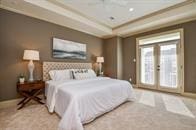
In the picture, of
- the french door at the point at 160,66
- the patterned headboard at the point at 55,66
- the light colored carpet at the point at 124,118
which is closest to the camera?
the light colored carpet at the point at 124,118

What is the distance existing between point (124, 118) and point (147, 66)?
3.38 meters

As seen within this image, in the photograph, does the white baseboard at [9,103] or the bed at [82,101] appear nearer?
the bed at [82,101]

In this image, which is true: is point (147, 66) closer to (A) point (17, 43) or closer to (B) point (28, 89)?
(B) point (28, 89)

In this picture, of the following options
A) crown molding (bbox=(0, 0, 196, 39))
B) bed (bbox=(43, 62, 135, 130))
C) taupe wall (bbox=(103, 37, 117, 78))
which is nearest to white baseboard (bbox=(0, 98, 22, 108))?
bed (bbox=(43, 62, 135, 130))

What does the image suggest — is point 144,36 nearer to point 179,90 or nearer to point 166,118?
point 179,90

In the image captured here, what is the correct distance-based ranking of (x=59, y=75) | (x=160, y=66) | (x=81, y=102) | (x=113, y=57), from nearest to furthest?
(x=81, y=102) < (x=59, y=75) < (x=160, y=66) < (x=113, y=57)

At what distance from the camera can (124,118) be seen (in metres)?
2.26

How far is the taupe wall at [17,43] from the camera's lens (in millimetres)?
2861

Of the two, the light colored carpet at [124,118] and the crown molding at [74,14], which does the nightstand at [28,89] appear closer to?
the light colored carpet at [124,118]

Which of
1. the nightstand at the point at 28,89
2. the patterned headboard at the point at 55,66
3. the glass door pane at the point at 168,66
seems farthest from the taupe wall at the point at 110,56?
the nightstand at the point at 28,89

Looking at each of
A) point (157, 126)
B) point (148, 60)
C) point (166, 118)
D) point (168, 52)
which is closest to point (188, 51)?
point (168, 52)

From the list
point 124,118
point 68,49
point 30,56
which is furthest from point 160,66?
point 30,56

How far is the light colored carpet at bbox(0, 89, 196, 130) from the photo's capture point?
1.94 metres

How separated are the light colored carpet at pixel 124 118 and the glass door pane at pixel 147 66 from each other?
6.58 ft
